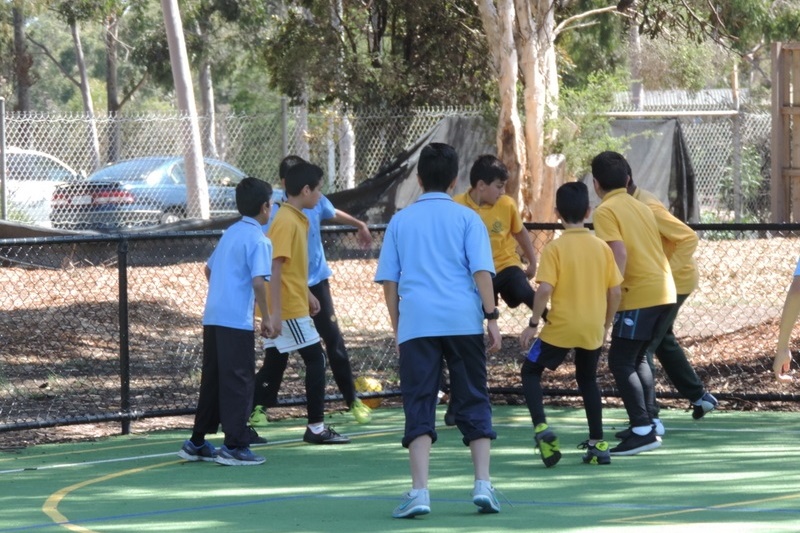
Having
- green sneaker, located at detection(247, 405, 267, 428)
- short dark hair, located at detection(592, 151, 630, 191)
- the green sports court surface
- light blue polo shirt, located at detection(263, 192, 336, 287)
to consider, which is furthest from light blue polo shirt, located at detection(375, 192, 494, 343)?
green sneaker, located at detection(247, 405, 267, 428)

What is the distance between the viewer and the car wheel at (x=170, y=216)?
18141 millimetres

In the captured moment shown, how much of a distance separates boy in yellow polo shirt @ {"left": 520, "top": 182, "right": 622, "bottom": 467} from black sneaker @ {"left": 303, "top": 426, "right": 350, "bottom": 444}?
1.64 meters

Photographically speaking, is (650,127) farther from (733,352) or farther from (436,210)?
(436,210)

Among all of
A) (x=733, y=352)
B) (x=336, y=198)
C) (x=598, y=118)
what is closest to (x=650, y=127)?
(x=598, y=118)

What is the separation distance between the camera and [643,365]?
8148 mm

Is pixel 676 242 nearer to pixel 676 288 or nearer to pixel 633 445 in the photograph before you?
pixel 676 288

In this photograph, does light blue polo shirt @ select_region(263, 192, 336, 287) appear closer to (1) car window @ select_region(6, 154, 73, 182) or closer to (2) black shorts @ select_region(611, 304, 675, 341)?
(2) black shorts @ select_region(611, 304, 675, 341)

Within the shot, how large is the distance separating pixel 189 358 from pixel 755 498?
754 centimetres

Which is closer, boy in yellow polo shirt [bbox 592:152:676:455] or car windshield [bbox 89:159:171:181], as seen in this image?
boy in yellow polo shirt [bbox 592:152:676:455]

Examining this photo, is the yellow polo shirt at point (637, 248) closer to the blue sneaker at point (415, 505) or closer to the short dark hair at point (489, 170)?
the short dark hair at point (489, 170)

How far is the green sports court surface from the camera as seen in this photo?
6109 millimetres

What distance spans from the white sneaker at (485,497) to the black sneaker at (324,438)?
2.60 m

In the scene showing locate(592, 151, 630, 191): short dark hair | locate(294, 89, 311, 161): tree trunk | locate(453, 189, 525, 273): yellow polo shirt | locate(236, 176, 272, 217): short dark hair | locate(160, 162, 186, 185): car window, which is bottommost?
locate(453, 189, 525, 273): yellow polo shirt

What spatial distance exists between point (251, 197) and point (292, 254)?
2.04ft
